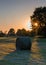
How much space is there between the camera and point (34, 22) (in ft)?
182

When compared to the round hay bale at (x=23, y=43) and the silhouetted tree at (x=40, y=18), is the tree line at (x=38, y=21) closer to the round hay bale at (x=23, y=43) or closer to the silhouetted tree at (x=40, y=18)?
the silhouetted tree at (x=40, y=18)

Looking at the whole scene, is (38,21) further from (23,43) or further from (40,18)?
(23,43)

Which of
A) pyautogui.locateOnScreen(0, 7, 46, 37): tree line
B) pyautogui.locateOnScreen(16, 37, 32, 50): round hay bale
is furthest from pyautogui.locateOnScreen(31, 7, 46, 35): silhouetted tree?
pyautogui.locateOnScreen(16, 37, 32, 50): round hay bale

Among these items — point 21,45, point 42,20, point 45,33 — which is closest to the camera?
point 21,45

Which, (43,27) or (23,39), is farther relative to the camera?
(43,27)

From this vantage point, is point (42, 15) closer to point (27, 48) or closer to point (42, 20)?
point (42, 20)

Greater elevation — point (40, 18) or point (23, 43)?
point (40, 18)

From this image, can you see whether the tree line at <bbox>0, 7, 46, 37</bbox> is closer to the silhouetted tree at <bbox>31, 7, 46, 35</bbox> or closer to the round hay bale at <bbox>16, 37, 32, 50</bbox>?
the silhouetted tree at <bbox>31, 7, 46, 35</bbox>

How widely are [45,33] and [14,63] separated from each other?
39.2 m

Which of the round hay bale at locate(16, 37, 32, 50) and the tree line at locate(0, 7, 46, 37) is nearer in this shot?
the round hay bale at locate(16, 37, 32, 50)

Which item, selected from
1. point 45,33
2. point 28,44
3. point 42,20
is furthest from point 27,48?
point 42,20

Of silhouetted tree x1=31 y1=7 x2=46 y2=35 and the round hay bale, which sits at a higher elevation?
silhouetted tree x1=31 y1=7 x2=46 y2=35

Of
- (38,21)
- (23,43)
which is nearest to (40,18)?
(38,21)

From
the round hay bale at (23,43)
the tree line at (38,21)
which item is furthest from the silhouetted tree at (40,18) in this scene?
the round hay bale at (23,43)
